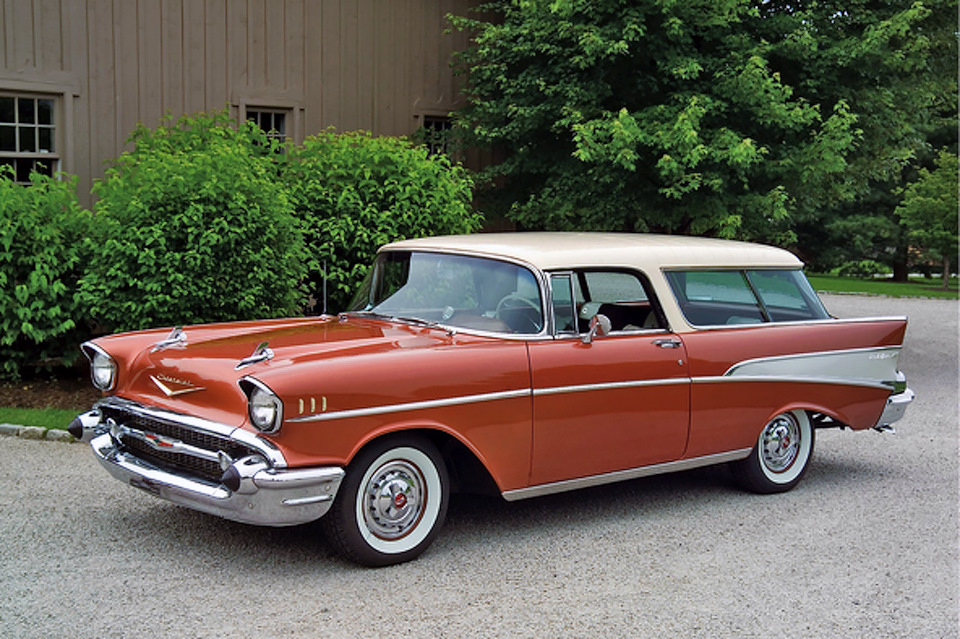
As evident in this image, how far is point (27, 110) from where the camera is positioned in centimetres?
1115

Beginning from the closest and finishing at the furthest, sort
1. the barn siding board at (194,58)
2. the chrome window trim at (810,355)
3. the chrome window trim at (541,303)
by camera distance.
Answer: the chrome window trim at (541,303)
the chrome window trim at (810,355)
the barn siding board at (194,58)

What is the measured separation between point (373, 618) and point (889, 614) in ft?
7.72

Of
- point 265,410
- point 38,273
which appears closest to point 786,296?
point 265,410

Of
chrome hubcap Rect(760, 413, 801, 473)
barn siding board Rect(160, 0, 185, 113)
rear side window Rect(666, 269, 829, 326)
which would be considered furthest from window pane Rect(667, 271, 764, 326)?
barn siding board Rect(160, 0, 185, 113)

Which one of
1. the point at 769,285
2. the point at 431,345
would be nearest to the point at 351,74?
the point at 769,285

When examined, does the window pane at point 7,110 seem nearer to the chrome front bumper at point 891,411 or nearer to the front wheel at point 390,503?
the front wheel at point 390,503

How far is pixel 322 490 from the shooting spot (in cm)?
467

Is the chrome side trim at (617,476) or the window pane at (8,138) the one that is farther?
the window pane at (8,138)

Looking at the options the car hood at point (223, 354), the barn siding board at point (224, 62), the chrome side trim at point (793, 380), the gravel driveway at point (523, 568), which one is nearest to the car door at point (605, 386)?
the chrome side trim at point (793, 380)

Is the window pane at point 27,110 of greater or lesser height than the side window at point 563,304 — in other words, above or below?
above

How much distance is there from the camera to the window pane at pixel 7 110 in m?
11.0

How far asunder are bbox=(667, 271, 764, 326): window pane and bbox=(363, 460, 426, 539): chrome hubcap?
85.6 inches

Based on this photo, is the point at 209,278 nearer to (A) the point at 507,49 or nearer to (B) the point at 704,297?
(B) the point at 704,297

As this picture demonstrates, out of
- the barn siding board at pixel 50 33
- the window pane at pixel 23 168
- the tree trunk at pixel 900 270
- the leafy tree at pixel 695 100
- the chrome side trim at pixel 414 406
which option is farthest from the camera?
the tree trunk at pixel 900 270
